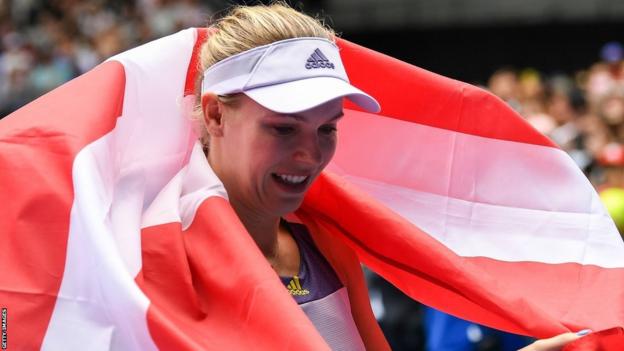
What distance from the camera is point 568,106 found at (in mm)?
6820

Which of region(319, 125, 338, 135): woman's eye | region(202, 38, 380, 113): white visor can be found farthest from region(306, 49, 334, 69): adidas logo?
region(319, 125, 338, 135): woman's eye

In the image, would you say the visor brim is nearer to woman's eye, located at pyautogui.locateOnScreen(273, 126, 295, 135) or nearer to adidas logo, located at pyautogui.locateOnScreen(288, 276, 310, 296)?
woman's eye, located at pyautogui.locateOnScreen(273, 126, 295, 135)

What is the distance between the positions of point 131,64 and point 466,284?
0.82 m

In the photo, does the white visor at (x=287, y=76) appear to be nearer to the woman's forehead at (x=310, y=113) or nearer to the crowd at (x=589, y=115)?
the woman's forehead at (x=310, y=113)

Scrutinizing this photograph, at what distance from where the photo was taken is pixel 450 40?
11.1 metres

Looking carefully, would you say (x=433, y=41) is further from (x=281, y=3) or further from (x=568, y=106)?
(x=281, y=3)

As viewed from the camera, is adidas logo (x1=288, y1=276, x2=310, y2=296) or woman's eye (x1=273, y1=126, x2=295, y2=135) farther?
adidas logo (x1=288, y1=276, x2=310, y2=296)

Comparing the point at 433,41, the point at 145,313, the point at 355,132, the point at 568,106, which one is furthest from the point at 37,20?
the point at 145,313

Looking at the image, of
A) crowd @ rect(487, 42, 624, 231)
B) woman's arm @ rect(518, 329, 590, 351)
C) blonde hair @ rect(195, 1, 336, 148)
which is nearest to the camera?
blonde hair @ rect(195, 1, 336, 148)

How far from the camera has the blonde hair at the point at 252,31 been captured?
2.11 metres

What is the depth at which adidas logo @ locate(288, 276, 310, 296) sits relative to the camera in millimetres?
2219

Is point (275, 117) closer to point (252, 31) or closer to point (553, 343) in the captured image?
point (252, 31)

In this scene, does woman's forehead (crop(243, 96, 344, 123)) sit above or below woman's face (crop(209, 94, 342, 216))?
above

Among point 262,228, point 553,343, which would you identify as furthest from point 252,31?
point 553,343
